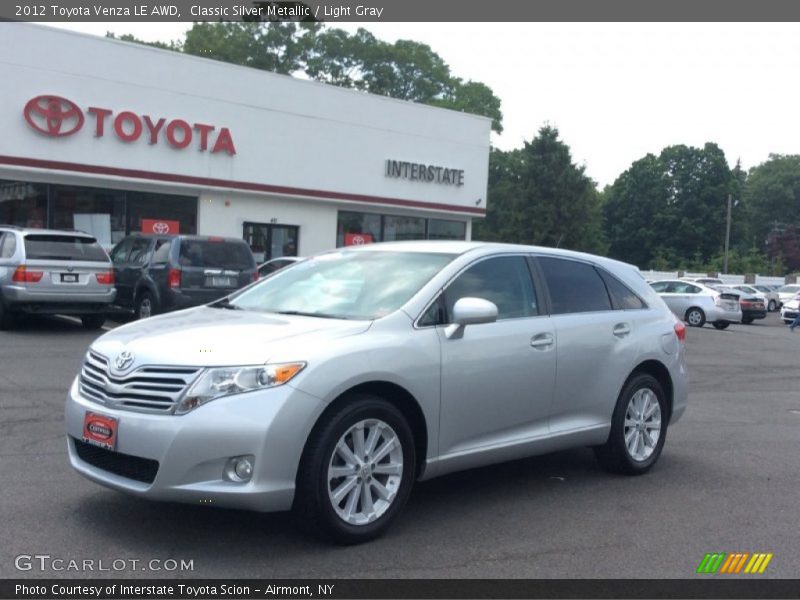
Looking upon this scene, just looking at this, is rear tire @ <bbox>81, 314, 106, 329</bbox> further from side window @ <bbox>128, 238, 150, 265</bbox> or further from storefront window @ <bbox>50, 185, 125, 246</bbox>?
storefront window @ <bbox>50, 185, 125, 246</bbox>

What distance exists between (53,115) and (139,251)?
7403 millimetres

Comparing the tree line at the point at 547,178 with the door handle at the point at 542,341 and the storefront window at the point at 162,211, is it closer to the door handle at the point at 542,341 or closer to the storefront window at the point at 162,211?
the storefront window at the point at 162,211

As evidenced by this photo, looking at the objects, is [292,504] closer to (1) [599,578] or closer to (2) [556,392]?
(1) [599,578]

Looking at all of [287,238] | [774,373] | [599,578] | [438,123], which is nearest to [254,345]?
[599,578]

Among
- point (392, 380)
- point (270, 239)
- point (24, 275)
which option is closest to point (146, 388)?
point (392, 380)

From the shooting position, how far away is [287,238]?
2733cm

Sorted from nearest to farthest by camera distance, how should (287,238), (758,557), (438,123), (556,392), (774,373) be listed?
(758,557) → (556,392) → (774,373) → (287,238) → (438,123)

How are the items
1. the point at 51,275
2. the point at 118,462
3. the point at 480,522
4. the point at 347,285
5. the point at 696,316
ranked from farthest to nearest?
the point at 696,316 < the point at 51,275 < the point at 347,285 < the point at 480,522 < the point at 118,462

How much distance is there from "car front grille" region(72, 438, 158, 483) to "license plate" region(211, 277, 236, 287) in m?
10.3

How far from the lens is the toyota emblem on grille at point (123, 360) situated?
4949 millimetres

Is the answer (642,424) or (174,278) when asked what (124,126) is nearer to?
(174,278)

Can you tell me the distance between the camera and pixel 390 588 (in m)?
4.46

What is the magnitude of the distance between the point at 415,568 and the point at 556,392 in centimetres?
202

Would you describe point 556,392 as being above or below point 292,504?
above
